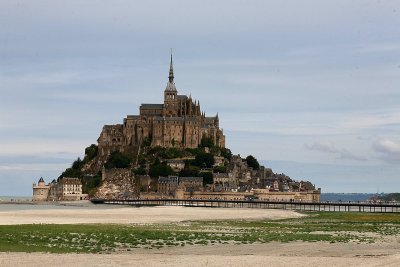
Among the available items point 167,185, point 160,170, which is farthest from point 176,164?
point 167,185

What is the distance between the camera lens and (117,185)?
7456 inches

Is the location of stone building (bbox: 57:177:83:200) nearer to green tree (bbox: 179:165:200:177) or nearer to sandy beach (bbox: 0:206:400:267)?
green tree (bbox: 179:165:200:177)

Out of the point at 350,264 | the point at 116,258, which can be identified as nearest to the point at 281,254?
the point at 350,264

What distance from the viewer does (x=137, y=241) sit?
152 ft

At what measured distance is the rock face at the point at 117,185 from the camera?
613 feet

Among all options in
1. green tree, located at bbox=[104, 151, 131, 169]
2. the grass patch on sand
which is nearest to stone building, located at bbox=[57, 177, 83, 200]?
green tree, located at bbox=[104, 151, 131, 169]

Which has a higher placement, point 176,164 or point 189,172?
point 176,164

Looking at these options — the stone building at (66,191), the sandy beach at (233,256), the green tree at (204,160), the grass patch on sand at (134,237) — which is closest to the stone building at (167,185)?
the green tree at (204,160)

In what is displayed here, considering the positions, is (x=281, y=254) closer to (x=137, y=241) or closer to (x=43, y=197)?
(x=137, y=241)

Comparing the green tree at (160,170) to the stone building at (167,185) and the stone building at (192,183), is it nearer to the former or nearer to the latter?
the stone building at (167,185)

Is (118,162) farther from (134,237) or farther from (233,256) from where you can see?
(233,256)

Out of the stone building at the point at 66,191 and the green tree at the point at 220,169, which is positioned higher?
the green tree at the point at 220,169

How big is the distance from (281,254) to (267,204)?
104 meters

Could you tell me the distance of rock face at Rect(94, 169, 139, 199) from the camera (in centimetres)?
18675
